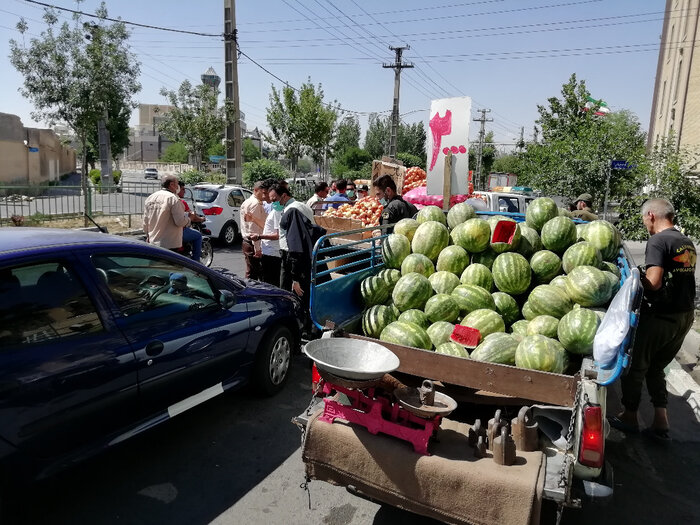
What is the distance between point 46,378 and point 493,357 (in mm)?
2814

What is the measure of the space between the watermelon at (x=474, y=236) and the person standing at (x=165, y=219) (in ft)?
13.8

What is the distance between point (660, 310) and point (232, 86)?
15883 millimetres

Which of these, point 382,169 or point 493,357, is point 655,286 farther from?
Result: point 382,169

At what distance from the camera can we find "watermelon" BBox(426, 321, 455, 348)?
Answer: 3.79 meters

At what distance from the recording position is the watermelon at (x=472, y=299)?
13.1 feet

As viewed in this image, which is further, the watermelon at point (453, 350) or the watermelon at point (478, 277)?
the watermelon at point (478, 277)

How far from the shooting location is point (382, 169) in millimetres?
14141

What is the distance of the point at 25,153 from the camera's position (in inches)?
1431

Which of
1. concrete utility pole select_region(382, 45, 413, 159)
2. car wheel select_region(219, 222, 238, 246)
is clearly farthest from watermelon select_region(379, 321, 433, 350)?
concrete utility pole select_region(382, 45, 413, 159)

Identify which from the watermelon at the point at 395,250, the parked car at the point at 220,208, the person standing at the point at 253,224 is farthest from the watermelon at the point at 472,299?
the parked car at the point at 220,208

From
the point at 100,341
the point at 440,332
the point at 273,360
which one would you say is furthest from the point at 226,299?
the point at 440,332

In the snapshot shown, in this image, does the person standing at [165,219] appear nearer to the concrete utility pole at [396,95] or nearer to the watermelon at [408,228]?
the watermelon at [408,228]

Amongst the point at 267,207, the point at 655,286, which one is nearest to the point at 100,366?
the point at 655,286

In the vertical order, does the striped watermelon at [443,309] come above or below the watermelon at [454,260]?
below
